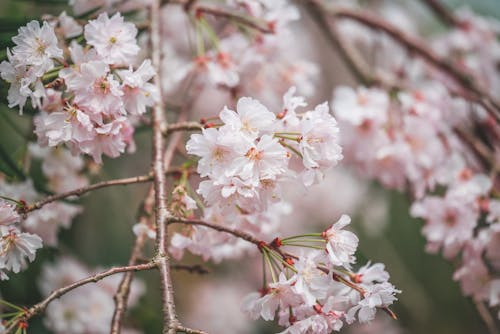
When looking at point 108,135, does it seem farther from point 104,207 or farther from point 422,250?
point 422,250

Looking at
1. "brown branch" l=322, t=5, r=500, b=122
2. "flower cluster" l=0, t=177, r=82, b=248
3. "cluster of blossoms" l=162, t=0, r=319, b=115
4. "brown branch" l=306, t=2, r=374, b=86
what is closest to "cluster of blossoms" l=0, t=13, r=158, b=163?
"flower cluster" l=0, t=177, r=82, b=248

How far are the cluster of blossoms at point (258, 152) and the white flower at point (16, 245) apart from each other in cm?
23

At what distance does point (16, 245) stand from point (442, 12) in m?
1.49

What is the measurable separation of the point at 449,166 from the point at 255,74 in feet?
1.54

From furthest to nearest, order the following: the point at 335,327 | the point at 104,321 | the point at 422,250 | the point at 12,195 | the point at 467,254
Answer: the point at 422,250 < the point at 104,321 < the point at 467,254 < the point at 12,195 < the point at 335,327

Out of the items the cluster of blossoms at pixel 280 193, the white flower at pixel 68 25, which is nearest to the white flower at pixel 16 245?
the cluster of blossoms at pixel 280 193

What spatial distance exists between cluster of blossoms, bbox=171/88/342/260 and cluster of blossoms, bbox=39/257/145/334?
2.30 feet

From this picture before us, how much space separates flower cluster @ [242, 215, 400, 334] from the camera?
2.24 feet

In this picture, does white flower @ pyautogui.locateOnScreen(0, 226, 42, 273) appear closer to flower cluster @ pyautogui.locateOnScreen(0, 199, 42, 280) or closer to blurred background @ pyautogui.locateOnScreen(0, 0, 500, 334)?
flower cluster @ pyautogui.locateOnScreen(0, 199, 42, 280)

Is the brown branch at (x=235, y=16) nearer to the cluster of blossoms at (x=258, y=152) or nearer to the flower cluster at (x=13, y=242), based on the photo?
the cluster of blossoms at (x=258, y=152)

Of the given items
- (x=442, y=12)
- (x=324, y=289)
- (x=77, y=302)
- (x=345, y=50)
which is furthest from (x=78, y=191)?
(x=442, y=12)

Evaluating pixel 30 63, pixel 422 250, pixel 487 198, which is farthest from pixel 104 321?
pixel 422 250

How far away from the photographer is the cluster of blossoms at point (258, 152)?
68 centimetres

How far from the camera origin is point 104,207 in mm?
1873
